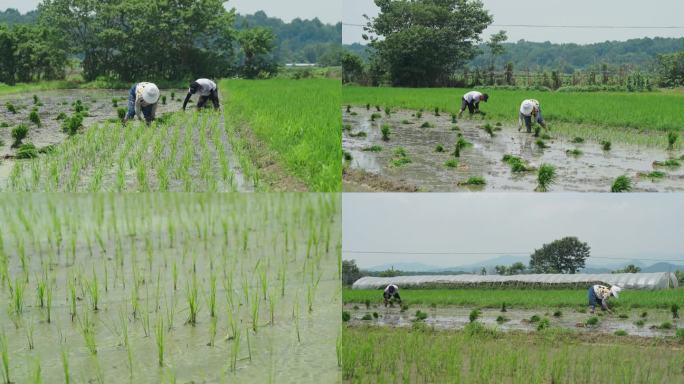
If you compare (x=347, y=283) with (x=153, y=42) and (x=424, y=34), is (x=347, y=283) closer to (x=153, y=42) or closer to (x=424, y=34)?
(x=424, y=34)

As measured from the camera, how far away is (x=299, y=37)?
27.1 metres

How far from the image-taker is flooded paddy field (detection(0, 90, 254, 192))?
28.0 ft

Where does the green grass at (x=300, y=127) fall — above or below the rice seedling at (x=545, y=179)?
above

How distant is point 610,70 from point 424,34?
6.11m

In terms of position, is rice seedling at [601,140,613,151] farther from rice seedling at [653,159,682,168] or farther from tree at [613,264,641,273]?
tree at [613,264,641,273]

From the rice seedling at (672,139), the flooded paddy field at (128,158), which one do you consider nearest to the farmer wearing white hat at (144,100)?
the flooded paddy field at (128,158)

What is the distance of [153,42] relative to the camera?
82.1 feet

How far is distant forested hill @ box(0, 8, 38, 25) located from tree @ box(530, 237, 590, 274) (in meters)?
22.9

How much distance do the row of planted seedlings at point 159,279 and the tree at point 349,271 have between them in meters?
0.14

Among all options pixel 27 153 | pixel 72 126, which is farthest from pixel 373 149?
pixel 72 126

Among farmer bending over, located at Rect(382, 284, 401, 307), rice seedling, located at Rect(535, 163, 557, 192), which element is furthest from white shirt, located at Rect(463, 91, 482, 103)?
farmer bending over, located at Rect(382, 284, 401, 307)

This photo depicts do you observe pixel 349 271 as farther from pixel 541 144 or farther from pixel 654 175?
pixel 541 144

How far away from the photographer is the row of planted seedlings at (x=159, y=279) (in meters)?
5.23

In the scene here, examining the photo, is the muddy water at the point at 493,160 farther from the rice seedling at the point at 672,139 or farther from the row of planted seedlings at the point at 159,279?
the row of planted seedlings at the point at 159,279
